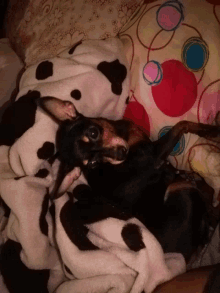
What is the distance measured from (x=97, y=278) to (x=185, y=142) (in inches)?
41.9

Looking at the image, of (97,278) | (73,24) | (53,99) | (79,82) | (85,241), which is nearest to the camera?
(97,278)

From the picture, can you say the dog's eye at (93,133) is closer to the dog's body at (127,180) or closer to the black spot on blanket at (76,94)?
the dog's body at (127,180)

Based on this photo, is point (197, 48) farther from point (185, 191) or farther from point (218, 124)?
point (185, 191)

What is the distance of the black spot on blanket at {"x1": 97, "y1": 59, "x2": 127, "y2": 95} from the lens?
6.11 feet

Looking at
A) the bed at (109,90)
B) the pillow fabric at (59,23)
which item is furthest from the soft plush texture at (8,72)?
the bed at (109,90)

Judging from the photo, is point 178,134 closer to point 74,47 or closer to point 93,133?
point 93,133

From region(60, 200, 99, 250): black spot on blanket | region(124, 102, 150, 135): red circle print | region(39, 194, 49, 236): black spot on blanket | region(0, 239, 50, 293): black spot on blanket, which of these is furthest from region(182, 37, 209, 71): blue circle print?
region(0, 239, 50, 293): black spot on blanket

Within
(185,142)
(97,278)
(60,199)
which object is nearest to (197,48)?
(185,142)

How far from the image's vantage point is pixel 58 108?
1.69 meters

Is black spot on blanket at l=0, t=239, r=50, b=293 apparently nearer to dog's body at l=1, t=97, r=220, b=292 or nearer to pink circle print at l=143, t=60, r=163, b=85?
dog's body at l=1, t=97, r=220, b=292

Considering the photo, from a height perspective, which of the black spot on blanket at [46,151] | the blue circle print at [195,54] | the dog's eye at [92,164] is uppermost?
the blue circle print at [195,54]

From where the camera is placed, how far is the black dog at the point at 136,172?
1.60 meters

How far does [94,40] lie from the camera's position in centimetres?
190

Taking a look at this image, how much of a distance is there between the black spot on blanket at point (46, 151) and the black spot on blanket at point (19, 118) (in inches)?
7.2
